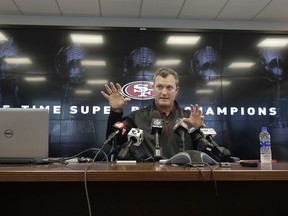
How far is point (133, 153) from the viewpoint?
5.10 ft

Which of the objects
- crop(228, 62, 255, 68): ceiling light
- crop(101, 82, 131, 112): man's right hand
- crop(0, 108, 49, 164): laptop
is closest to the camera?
crop(0, 108, 49, 164): laptop

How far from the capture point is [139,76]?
11.9 feet

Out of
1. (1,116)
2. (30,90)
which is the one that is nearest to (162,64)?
(30,90)

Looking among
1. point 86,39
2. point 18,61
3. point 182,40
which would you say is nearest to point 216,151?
point 182,40

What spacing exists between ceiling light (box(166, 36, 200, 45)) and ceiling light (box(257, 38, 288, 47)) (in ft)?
2.84

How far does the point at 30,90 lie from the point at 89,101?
2.35 ft

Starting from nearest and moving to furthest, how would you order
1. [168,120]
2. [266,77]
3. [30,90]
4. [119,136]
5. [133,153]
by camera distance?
1. [119,136]
2. [133,153]
3. [168,120]
4. [30,90]
5. [266,77]

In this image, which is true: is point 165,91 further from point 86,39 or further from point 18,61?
point 18,61

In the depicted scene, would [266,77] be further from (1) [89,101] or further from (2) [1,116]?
(2) [1,116]

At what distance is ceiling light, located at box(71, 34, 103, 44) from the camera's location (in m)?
3.61

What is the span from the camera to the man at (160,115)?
1.72 m

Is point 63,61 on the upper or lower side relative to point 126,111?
upper
